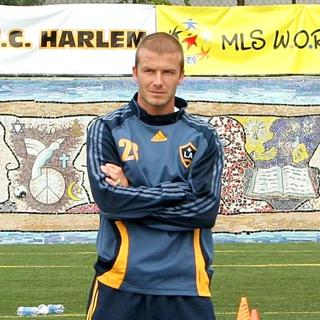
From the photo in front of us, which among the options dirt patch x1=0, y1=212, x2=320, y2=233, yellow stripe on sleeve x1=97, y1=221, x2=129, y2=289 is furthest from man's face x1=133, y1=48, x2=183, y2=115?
dirt patch x1=0, y1=212, x2=320, y2=233

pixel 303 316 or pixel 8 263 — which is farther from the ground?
pixel 303 316

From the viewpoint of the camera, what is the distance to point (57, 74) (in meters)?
16.9

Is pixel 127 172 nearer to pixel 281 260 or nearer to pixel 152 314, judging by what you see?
pixel 152 314

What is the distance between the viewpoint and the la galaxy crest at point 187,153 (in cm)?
497

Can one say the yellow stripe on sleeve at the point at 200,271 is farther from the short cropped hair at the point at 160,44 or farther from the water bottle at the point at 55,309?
the water bottle at the point at 55,309

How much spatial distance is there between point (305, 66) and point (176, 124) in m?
12.2

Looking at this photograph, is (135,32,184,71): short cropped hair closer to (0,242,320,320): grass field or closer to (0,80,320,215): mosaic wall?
(0,242,320,320): grass field

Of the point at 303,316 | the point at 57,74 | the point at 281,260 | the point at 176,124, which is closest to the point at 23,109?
the point at 57,74

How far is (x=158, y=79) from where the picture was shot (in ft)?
16.2

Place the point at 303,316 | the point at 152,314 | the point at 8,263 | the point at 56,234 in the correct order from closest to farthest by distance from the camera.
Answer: the point at 152,314, the point at 303,316, the point at 8,263, the point at 56,234

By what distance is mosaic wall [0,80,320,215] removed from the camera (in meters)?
16.9

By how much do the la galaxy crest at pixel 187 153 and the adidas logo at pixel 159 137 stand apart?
0.26ft

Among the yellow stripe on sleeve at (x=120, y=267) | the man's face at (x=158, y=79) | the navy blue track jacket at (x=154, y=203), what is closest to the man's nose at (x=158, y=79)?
the man's face at (x=158, y=79)

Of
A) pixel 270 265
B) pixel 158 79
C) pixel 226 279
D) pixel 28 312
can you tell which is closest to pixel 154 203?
pixel 158 79
